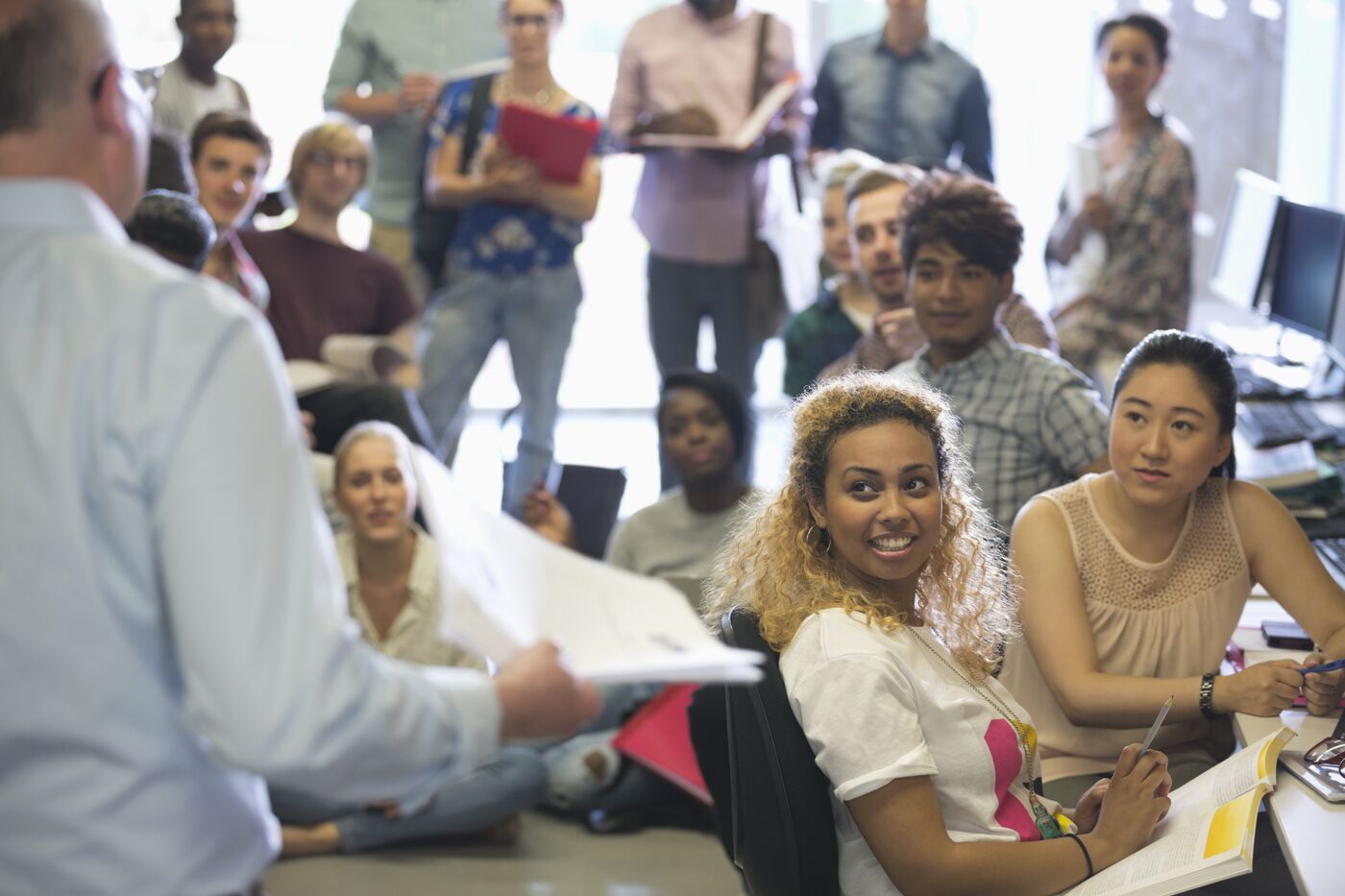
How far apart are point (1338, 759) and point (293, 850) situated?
7.52ft

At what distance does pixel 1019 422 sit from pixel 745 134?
1.91 m

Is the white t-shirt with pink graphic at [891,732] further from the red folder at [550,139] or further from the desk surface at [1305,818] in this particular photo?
the red folder at [550,139]

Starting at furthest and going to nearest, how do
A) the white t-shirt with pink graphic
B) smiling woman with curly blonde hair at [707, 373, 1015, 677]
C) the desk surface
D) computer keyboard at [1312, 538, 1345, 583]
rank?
computer keyboard at [1312, 538, 1345, 583]
smiling woman with curly blonde hair at [707, 373, 1015, 677]
the white t-shirt with pink graphic
the desk surface

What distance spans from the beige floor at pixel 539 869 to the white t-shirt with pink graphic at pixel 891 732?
139cm

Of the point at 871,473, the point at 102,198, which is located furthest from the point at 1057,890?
the point at 102,198

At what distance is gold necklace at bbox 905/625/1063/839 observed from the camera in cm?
180

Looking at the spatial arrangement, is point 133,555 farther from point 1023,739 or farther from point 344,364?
point 344,364

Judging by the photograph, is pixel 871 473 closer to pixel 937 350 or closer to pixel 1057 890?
pixel 1057 890

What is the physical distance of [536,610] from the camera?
1203 millimetres

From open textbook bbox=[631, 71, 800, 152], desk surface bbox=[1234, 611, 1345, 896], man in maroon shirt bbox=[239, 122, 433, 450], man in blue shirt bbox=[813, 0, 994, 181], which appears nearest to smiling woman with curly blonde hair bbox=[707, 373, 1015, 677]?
desk surface bbox=[1234, 611, 1345, 896]

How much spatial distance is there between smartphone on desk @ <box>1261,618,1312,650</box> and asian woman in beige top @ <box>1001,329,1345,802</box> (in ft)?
0.41

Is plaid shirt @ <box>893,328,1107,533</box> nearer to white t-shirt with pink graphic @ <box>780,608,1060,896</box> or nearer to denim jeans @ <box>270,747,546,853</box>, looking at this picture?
white t-shirt with pink graphic @ <box>780,608,1060,896</box>

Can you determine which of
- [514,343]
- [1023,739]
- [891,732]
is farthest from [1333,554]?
[514,343]

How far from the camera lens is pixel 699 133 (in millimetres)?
4383
